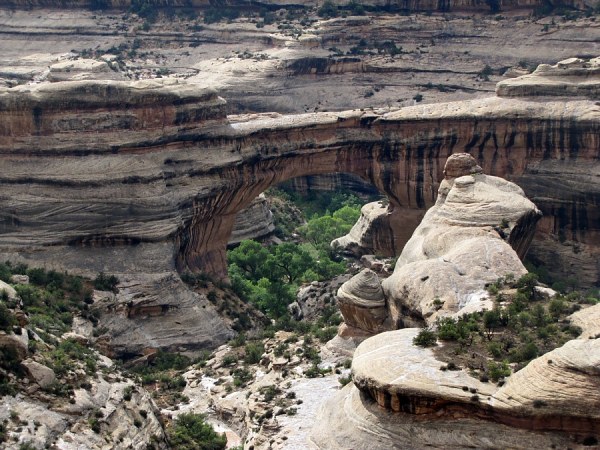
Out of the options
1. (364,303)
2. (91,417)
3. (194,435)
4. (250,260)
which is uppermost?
(91,417)

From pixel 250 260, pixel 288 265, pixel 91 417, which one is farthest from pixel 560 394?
pixel 250 260

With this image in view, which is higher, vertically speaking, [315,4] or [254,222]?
[315,4]

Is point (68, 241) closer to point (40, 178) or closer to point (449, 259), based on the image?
point (40, 178)

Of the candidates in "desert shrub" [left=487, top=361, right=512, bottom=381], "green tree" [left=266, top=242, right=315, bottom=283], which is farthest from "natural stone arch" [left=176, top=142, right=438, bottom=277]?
"desert shrub" [left=487, top=361, right=512, bottom=381]

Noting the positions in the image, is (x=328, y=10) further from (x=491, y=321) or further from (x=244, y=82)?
(x=491, y=321)

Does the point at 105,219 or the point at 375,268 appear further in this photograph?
the point at 375,268

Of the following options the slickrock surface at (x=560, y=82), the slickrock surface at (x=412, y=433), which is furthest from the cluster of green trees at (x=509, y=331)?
the slickrock surface at (x=560, y=82)

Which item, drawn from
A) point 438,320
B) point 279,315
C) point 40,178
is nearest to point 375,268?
point 279,315

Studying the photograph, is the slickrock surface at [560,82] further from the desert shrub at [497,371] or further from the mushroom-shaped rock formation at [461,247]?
the desert shrub at [497,371]
